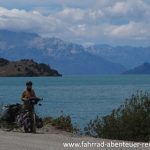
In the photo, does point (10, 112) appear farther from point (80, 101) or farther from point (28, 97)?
point (80, 101)

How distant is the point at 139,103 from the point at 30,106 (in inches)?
166

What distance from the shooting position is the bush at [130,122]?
20188 mm

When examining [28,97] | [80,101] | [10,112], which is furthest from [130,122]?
[80,101]

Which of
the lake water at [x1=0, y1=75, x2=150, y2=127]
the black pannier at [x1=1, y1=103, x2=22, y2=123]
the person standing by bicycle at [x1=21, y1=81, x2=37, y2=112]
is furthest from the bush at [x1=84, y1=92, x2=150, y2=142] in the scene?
the lake water at [x1=0, y1=75, x2=150, y2=127]

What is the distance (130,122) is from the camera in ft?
66.8

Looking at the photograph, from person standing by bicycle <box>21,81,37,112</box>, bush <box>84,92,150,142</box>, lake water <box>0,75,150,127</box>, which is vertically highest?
person standing by bicycle <box>21,81,37,112</box>

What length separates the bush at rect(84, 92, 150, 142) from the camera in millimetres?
20188

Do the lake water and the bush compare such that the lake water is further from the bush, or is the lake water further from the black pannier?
the black pannier

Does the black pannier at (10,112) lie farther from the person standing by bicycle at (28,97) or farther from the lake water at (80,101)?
the lake water at (80,101)

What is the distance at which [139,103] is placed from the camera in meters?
21.2

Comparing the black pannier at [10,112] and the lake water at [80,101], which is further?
the lake water at [80,101]

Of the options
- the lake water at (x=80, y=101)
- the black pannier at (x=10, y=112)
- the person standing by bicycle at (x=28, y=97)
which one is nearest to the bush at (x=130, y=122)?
the person standing by bicycle at (x=28, y=97)

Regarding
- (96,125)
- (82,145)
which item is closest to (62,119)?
(96,125)

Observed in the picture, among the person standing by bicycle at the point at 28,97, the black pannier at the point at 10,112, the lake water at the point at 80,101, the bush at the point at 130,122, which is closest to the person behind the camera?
the person standing by bicycle at the point at 28,97
